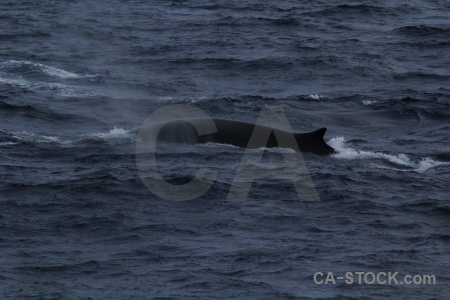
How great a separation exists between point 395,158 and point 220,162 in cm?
396

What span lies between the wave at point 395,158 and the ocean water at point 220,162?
0.07 meters

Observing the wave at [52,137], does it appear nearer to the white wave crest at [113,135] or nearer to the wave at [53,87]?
the white wave crest at [113,135]

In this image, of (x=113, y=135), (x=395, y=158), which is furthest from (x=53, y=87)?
(x=395, y=158)

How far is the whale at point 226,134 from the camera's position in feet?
77.0

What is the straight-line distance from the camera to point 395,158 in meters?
23.3

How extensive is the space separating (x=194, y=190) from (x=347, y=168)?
3.69 metres

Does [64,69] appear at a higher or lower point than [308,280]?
higher

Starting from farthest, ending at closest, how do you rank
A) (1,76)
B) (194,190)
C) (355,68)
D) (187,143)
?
(355,68), (1,76), (187,143), (194,190)

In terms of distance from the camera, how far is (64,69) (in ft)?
110

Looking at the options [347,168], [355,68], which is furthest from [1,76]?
[347,168]

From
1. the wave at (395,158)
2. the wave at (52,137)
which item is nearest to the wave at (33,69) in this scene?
the wave at (52,137)

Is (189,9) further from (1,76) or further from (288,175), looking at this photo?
(288,175)

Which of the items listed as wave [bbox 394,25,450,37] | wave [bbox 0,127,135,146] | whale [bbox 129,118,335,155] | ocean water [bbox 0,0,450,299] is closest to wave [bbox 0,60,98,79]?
ocean water [bbox 0,0,450,299]

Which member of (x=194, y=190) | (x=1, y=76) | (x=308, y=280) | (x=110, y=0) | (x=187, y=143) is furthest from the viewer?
(x=110, y=0)
